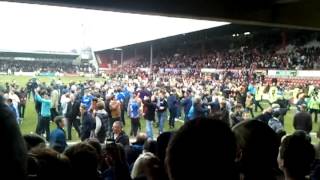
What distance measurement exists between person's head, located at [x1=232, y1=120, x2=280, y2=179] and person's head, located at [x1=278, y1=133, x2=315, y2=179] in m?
0.77

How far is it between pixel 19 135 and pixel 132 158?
21.0 feet

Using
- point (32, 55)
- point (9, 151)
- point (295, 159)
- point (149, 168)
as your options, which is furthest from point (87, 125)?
point (32, 55)

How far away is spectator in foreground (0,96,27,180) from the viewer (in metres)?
1.11

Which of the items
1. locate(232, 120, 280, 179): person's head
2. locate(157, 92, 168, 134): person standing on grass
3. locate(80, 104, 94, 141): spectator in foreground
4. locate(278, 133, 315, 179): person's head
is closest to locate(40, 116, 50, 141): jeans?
locate(80, 104, 94, 141): spectator in foreground

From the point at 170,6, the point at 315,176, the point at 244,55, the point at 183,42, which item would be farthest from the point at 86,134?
the point at 183,42

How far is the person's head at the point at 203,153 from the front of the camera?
4.71 feet

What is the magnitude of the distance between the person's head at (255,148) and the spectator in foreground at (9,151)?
148 centimetres

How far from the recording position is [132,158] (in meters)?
7.51

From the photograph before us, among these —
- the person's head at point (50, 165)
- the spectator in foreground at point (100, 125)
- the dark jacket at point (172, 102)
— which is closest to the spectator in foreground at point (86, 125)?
the spectator in foreground at point (100, 125)

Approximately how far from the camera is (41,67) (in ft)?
214

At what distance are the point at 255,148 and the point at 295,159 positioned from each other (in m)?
0.96

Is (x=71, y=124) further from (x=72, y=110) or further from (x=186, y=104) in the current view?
(x=186, y=104)

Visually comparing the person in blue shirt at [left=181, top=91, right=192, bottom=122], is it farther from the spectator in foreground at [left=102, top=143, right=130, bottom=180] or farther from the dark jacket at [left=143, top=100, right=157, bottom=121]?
the spectator in foreground at [left=102, top=143, right=130, bottom=180]

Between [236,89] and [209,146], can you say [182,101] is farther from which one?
[209,146]
